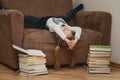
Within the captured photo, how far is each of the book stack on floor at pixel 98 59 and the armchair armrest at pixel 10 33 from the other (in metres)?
0.69

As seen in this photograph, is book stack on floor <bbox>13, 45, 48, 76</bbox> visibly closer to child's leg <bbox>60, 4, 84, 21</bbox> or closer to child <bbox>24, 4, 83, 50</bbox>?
child <bbox>24, 4, 83, 50</bbox>

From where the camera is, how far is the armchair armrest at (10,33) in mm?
2385

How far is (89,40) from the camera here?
2.70 m

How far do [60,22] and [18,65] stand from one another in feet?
2.02

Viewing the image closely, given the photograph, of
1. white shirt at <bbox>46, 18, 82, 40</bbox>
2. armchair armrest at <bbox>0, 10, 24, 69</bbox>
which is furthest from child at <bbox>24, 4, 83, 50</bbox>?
armchair armrest at <bbox>0, 10, 24, 69</bbox>

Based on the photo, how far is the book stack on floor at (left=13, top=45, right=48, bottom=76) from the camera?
230 cm

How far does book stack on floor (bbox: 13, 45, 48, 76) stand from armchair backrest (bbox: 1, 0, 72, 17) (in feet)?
2.42

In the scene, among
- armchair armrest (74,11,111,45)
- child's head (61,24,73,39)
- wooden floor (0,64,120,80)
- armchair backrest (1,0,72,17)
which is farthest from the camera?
armchair backrest (1,0,72,17)

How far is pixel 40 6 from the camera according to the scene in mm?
3100

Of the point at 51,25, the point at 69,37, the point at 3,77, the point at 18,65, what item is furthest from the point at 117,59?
the point at 3,77

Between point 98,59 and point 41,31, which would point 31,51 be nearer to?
point 41,31

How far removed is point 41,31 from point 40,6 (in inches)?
25.0

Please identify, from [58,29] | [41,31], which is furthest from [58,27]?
[41,31]

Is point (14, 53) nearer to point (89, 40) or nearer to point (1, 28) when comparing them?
point (1, 28)
